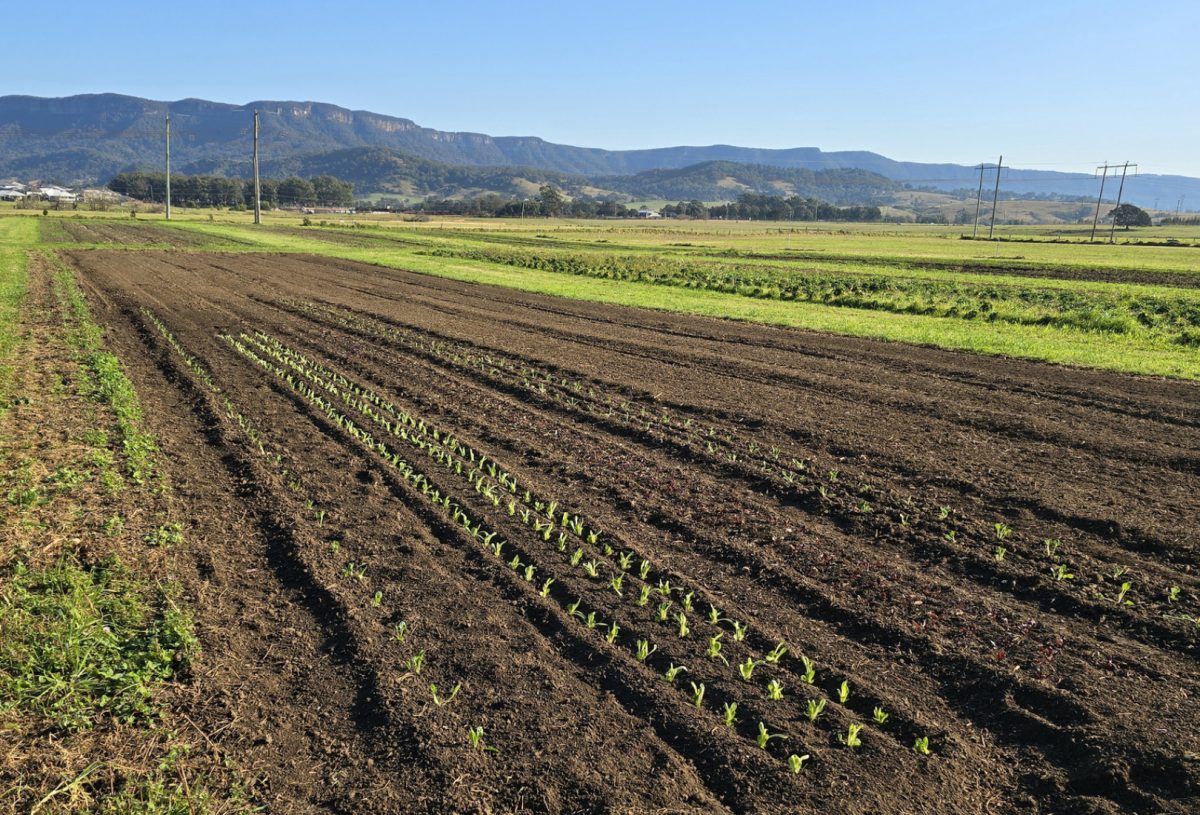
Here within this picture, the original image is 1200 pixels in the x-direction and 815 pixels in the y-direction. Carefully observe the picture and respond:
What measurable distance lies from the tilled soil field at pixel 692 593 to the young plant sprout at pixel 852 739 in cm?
4

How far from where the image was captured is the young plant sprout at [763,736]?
181 inches

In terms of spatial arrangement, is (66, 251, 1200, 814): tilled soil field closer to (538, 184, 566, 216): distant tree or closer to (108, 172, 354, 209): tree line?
(108, 172, 354, 209): tree line

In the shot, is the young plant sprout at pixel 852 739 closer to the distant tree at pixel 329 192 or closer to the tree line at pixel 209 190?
the tree line at pixel 209 190

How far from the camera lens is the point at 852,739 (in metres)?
4.59

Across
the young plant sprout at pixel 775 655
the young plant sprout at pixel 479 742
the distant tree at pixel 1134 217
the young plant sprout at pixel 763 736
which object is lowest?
the young plant sprout at pixel 479 742

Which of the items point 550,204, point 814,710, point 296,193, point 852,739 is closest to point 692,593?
point 814,710

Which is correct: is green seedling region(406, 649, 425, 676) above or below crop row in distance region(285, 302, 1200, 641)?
below

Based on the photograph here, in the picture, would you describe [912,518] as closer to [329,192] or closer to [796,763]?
[796,763]

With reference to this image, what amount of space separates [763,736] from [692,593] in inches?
70.2

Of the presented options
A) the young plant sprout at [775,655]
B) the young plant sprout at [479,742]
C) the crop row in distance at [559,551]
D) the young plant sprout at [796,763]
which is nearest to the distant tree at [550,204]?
the crop row in distance at [559,551]

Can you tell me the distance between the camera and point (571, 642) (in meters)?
5.61

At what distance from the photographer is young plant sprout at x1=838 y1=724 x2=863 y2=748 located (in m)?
4.59

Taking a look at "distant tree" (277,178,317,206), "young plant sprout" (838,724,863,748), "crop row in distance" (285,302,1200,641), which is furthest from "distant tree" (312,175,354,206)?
"young plant sprout" (838,724,863,748)

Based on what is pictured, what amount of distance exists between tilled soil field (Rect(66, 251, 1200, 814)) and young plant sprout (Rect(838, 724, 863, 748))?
44mm
